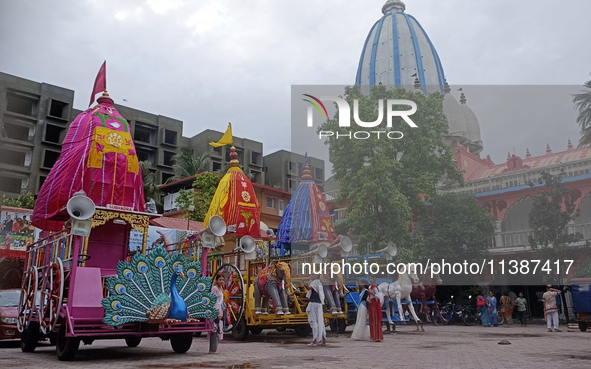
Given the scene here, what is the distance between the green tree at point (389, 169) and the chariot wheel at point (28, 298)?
13310mm

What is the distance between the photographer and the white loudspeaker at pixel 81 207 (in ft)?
24.9

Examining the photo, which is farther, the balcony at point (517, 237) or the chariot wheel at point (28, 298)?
the balcony at point (517, 237)

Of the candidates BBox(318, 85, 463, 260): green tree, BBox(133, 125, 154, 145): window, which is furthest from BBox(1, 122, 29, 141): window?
BBox(318, 85, 463, 260): green tree

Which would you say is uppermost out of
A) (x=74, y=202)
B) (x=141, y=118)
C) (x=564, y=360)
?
(x=141, y=118)

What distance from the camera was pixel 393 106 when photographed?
2164 cm

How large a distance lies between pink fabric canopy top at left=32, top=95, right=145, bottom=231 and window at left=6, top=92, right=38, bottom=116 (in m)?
34.7

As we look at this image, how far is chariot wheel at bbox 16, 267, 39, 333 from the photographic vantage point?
873 cm

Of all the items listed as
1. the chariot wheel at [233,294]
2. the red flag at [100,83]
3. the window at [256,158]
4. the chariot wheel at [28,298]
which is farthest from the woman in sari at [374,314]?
the window at [256,158]

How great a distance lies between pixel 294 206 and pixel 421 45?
1003 inches

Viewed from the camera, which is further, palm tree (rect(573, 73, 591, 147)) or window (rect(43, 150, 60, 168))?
window (rect(43, 150, 60, 168))

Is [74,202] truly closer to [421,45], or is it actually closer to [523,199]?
[523,199]

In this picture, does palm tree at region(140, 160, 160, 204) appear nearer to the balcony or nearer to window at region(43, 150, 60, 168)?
window at region(43, 150, 60, 168)

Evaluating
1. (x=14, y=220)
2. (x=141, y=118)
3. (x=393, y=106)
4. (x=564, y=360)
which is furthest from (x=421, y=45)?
(x=564, y=360)

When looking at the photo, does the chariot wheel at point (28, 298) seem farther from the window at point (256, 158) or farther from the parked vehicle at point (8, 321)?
the window at point (256, 158)
